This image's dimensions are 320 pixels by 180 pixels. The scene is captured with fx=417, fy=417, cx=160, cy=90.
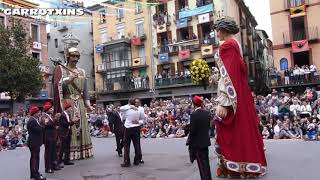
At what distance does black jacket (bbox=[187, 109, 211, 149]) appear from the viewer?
720cm

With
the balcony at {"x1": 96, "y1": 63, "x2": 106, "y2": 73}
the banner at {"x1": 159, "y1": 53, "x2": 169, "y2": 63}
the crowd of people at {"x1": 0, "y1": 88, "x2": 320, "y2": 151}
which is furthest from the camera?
the balcony at {"x1": 96, "y1": 63, "x2": 106, "y2": 73}

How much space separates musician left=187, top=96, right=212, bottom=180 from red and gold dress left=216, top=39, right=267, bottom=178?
0.49 m

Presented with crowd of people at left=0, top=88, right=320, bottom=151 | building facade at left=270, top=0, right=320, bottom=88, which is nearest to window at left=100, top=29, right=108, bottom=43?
building facade at left=270, top=0, right=320, bottom=88

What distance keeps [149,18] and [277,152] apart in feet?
104

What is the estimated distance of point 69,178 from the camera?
9.01 m

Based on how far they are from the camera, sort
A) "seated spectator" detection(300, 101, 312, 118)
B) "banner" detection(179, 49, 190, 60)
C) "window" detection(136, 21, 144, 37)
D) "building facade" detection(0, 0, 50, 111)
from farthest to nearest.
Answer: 1. "window" detection(136, 21, 144, 37)
2. "building facade" detection(0, 0, 50, 111)
3. "banner" detection(179, 49, 190, 60)
4. "seated spectator" detection(300, 101, 312, 118)

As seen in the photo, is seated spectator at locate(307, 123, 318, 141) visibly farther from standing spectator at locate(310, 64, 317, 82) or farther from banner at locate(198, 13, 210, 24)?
banner at locate(198, 13, 210, 24)

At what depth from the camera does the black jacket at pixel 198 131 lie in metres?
7.20

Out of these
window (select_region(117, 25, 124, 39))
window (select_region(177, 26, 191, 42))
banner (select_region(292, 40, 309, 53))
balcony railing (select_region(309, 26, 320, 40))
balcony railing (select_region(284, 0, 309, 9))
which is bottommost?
banner (select_region(292, 40, 309, 53))

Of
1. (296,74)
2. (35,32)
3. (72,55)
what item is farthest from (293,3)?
(35,32)

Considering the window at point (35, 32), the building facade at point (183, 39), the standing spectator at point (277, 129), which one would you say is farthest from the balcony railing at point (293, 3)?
the window at point (35, 32)

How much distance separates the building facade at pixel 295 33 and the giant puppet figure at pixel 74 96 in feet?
72.4

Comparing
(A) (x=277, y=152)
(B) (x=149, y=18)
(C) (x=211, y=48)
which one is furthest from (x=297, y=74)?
(A) (x=277, y=152)

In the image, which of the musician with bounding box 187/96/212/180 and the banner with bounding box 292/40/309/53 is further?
the banner with bounding box 292/40/309/53
